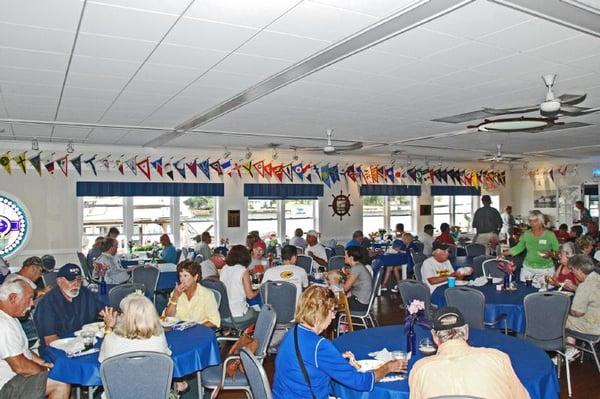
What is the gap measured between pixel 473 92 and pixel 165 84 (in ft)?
11.6

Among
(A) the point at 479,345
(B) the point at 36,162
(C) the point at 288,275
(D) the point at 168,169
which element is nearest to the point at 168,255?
(D) the point at 168,169

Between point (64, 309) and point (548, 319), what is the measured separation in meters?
4.43

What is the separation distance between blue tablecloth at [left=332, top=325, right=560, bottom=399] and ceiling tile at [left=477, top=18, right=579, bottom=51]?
7.60 ft

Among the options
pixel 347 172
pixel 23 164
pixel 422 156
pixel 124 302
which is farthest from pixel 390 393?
pixel 422 156

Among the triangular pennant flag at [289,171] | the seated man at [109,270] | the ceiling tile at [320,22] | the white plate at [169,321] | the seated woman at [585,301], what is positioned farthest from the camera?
the triangular pennant flag at [289,171]

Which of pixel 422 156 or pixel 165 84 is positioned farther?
pixel 422 156

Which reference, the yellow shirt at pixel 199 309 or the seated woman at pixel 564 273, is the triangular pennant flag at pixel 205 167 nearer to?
the yellow shirt at pixel 199 309

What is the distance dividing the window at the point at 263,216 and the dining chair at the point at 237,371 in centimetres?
854

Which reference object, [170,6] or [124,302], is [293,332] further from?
[170,6]

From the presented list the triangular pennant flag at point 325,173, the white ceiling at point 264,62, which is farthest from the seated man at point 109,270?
the triangular pennant flag at point 325,173

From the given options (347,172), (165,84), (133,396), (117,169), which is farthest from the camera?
(347,172)

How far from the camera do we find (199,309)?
465 cm

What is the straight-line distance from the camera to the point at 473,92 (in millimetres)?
5797

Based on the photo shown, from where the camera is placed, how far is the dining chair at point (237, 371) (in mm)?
3754
